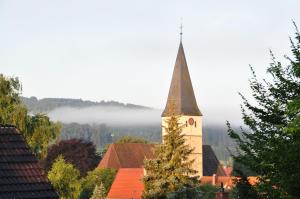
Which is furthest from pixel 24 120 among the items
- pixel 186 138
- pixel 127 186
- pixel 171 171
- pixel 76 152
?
pixel 76 152

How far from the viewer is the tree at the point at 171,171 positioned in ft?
127

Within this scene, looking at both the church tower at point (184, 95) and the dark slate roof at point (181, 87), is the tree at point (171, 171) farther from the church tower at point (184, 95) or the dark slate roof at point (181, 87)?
the dark slate roof at point (181, 87)

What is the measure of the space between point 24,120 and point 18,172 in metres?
24.9

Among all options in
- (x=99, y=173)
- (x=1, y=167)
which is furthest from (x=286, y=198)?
(x=99, y=173)

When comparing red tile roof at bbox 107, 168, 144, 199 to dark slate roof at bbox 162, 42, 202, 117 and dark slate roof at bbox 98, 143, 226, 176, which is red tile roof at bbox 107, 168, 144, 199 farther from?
dark slate roof at bbox 98, 143, 226, 176

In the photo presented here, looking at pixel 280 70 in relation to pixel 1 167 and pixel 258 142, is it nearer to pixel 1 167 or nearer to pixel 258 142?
pixel 258 142

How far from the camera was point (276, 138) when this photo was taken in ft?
54.8

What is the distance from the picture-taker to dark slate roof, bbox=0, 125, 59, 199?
16703mm

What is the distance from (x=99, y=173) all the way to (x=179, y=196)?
47389 millimetres

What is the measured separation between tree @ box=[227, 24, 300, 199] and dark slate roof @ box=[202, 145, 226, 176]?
84.1m

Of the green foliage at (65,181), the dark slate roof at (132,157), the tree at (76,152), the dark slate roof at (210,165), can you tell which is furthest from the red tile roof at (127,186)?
the dark slate roof at (210,165)

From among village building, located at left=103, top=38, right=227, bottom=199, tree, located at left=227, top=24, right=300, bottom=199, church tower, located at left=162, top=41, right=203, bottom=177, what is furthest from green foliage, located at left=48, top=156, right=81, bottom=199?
church tower, located at left=162, top=41, right=203, bottom=177

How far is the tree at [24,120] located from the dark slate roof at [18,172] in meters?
23.2

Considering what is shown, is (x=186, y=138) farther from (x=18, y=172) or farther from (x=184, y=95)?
(x=18, y=172)
